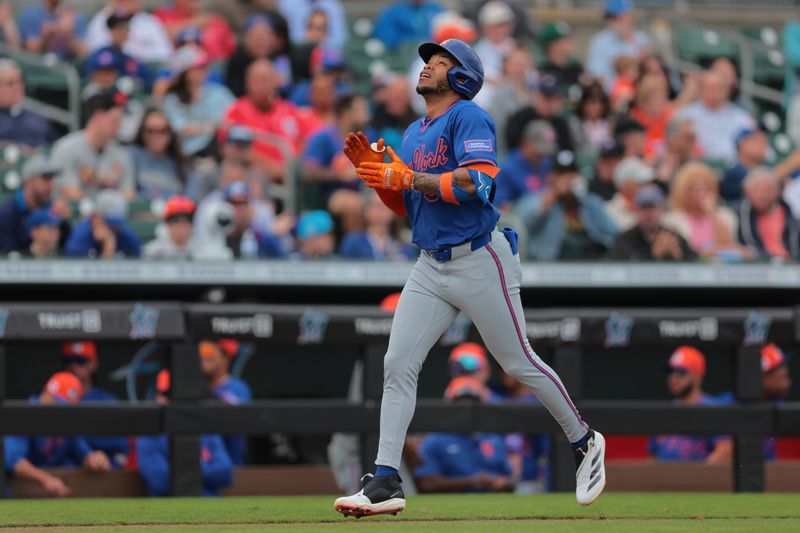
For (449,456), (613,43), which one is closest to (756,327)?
(449,456)

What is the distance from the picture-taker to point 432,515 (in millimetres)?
6172

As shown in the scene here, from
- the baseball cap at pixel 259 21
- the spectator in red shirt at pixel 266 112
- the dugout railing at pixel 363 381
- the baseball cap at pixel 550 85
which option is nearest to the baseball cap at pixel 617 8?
the baseball cap at pixel 550 85

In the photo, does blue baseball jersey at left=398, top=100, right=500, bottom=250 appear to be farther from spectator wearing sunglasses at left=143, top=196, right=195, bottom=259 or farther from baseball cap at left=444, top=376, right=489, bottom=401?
spectator wearing sunglasses at left=143, top=196, right=195, bottom=259

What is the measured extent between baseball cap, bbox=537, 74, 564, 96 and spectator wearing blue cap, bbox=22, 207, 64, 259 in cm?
452

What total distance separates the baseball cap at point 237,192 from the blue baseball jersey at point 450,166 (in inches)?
161

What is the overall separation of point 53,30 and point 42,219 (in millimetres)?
3243

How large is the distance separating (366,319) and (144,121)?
10.3 ft

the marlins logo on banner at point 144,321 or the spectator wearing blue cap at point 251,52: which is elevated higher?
the spectator wearing blue cap at point 251,52

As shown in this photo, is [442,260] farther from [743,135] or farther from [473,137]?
[743,135]

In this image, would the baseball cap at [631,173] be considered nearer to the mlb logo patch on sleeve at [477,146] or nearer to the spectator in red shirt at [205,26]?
the spectator in red shirt at [205,26]

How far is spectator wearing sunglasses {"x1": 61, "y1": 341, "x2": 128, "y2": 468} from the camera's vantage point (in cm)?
855

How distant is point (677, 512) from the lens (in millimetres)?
6449

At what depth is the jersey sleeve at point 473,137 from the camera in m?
5.67

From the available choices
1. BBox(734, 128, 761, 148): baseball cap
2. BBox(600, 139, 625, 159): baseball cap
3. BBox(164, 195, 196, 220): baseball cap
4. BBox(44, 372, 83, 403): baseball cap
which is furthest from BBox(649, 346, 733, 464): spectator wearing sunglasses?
BBox(44, 372, 83, 403): baseball cap
